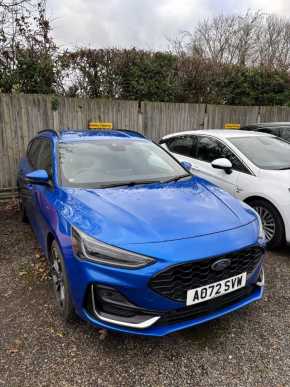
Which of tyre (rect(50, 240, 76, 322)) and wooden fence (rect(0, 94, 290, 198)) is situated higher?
wooden fence (rect(0, 94, 290, 198))

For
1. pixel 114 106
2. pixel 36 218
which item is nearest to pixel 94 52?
pixel 114 106

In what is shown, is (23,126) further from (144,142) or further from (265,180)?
(265,180)

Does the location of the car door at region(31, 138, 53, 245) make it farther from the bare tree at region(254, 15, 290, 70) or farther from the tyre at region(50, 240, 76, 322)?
the bare tree at region(254, 15, 290, 70)

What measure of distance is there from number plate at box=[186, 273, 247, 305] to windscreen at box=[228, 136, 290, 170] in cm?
224

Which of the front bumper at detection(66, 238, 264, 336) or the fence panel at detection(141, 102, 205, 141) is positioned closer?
the front bumper at detection(66, 238, 264, 336)

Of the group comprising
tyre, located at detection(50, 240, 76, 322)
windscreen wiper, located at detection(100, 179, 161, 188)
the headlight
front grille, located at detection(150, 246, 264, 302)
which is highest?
windscreen wiper, located at detection(100, 179, 161, 188)

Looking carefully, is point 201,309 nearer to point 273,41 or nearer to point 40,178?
point 40,178

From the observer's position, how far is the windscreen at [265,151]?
3.98m

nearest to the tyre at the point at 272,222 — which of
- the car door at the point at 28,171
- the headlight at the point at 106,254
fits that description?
the headlight at the point at 106,254

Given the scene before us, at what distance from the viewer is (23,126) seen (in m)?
5.58

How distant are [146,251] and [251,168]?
8.57 ft

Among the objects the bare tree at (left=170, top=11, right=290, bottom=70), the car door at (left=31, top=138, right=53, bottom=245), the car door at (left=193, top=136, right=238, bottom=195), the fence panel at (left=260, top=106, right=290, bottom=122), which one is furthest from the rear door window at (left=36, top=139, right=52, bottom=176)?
the bare tree at (left=170, top=11, right=290, bottom=70)

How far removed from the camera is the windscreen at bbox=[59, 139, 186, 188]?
9.36 ft

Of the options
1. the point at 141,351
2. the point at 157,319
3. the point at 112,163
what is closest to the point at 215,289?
the point at 157,319
